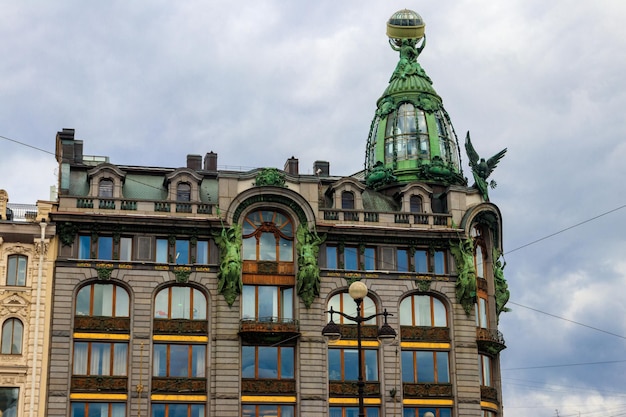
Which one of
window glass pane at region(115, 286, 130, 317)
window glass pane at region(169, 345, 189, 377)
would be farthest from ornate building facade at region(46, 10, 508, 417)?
window glass pane at region(115, 286, 130, 317)

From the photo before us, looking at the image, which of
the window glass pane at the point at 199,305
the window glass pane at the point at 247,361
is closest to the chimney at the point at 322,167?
the window glass pane at the point at 199,305

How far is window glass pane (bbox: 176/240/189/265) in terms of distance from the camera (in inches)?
2650

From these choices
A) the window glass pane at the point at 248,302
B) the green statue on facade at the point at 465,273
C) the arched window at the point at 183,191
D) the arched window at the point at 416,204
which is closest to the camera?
the window glass pane at the point at 248,302

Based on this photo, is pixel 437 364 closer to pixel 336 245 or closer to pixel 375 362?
pixel 375 362

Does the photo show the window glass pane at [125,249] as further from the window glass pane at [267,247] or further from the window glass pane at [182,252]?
the window glass pane at [267,247]

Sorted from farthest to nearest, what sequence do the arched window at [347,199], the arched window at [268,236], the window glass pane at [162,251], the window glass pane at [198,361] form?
the arched window at [347,199]
the arched window at [268,236]
the window glass pane at [162,251]
the window glass pane at [198,361]

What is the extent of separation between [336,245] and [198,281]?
890 cm

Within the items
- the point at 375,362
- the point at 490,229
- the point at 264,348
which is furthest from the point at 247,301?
the point at 490,229

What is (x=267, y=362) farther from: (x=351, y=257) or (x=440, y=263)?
(x=440, y=263)

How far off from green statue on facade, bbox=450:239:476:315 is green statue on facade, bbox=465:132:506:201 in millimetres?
4509

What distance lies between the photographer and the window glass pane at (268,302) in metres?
67.4

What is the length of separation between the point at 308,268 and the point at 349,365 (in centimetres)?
630

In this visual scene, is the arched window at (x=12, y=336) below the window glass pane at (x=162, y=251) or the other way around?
below

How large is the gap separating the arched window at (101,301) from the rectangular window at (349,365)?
1242 cm
